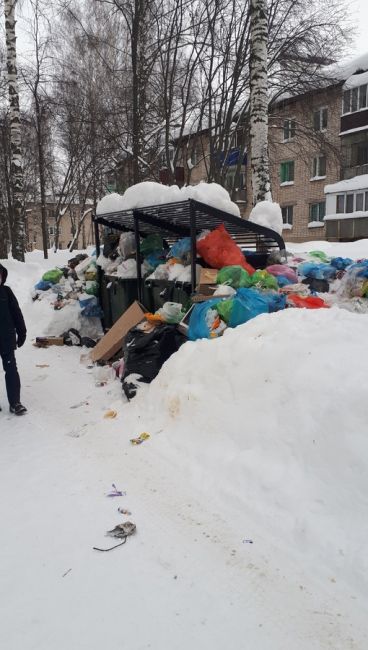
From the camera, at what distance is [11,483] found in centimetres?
314

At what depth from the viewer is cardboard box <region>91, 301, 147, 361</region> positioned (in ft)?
19.2

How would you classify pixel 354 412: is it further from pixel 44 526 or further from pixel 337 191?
pixel 337 191

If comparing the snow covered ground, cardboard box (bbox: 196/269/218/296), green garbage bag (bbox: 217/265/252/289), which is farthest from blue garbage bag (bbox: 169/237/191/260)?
the snow covered ground

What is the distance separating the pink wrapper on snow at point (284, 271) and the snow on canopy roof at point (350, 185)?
66.8 ft

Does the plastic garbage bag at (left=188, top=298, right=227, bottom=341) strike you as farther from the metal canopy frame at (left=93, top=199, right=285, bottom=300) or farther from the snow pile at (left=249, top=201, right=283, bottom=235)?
the snow pile at (left=249, top=201, right=283, bottom=235)

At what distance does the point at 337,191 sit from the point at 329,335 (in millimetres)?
23989

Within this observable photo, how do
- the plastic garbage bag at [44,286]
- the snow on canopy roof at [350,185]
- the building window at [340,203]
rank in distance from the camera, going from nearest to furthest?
the plastic garbage bag at [44,286], the snow on canopy roof at [350,185], the building window at [340,203]

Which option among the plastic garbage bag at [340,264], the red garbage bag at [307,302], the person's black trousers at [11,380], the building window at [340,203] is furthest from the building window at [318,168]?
the person's black trousers at [11,380]

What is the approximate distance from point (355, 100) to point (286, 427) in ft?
88.3

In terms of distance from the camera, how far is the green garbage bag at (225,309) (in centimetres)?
455

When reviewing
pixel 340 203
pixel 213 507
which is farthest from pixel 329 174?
pixel 213 507

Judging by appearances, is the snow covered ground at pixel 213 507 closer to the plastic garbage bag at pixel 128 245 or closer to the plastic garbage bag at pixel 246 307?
the plastic garbage bag at pixel 246 307

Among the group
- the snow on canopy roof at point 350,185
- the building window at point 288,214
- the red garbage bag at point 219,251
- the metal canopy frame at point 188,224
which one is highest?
the snow on canopy roof at point 350,185

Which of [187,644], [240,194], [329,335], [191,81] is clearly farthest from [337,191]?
[187,644]
